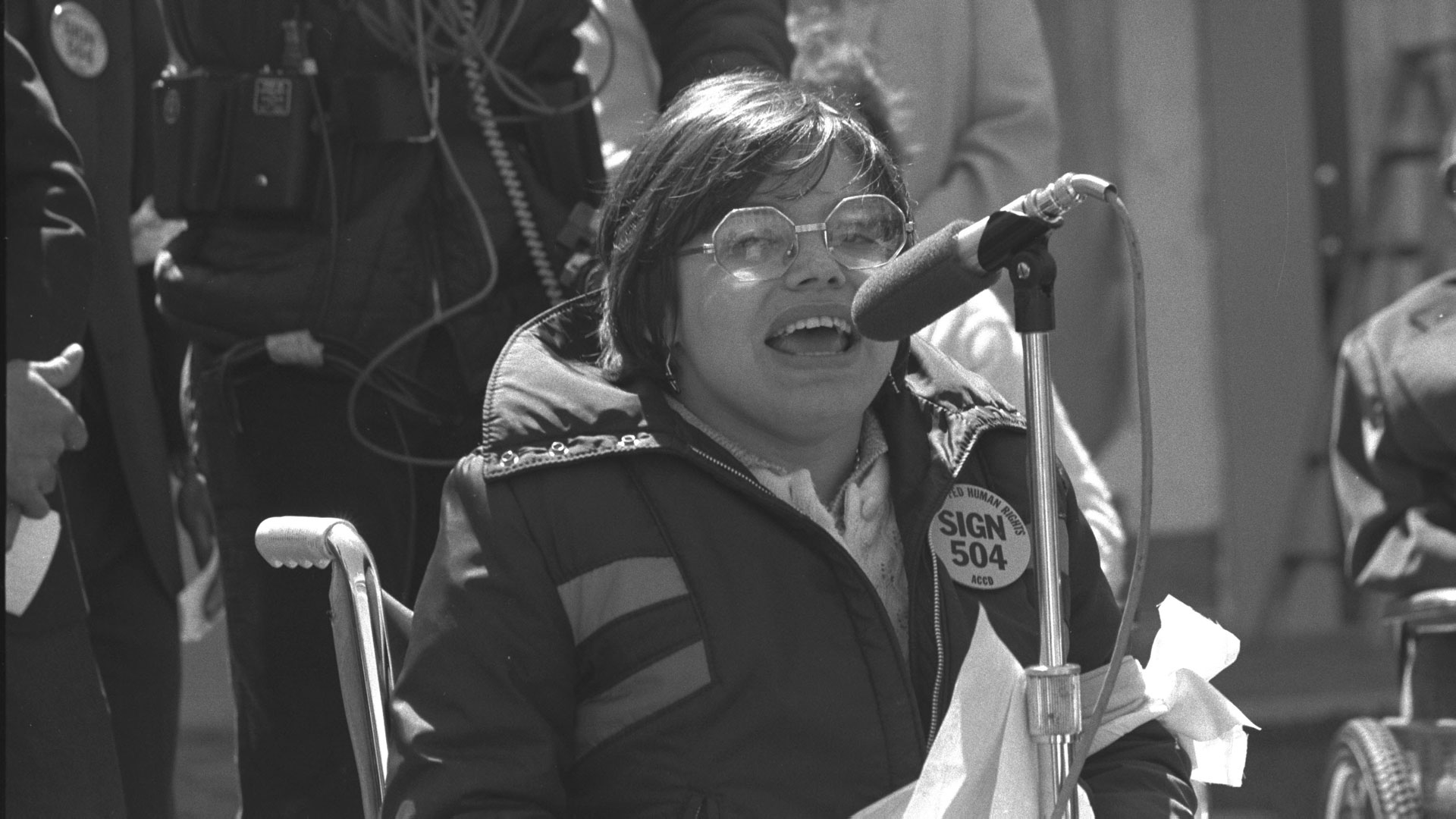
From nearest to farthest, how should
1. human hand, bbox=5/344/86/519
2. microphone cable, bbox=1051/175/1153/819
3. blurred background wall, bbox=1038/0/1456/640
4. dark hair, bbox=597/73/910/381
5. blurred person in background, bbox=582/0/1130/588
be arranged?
microphone cable, bbox=1051/175/1153/819
dark hair, bbox=597/73/910/381
human hand, bbox=5/344/86/519
blurred person in background, bbox=582/0/1130/588
blurred background wall, bbox=1038/0/1456/640

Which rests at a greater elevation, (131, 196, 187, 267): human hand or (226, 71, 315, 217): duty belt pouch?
(226, 71, 315, 217): duty belt pouch

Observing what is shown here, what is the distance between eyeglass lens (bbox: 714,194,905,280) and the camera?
89.6 inches

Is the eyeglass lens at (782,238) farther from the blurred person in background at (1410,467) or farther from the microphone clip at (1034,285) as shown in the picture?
the blurred person in background at (1410,467)

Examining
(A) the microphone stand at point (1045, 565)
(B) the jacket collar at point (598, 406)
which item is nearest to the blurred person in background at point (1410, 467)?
(B) the jacket collar at point (598, 406)

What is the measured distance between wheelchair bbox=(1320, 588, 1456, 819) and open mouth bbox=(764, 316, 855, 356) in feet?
6.74

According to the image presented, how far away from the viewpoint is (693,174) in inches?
90.6

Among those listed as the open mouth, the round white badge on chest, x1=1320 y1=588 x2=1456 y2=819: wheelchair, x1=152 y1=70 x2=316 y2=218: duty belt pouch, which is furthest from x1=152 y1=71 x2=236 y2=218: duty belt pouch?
x1=1320 y1=588 x2=1456 y2=819: wheelchair

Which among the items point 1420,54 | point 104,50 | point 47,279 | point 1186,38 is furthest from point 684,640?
point 1420,54

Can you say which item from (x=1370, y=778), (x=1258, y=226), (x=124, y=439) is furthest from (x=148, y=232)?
(x=1258, y=226)

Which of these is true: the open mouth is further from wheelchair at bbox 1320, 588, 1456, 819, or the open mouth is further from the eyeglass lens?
wheelchair at bbox 1320, 588, 1456, 819

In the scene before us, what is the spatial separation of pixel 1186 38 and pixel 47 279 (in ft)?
16.8

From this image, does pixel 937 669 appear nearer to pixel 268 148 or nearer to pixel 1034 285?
pixel 1034 285

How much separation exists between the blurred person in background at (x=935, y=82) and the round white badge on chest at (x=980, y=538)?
1.04 metres

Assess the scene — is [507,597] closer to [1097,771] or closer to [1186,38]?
[1097,771]
